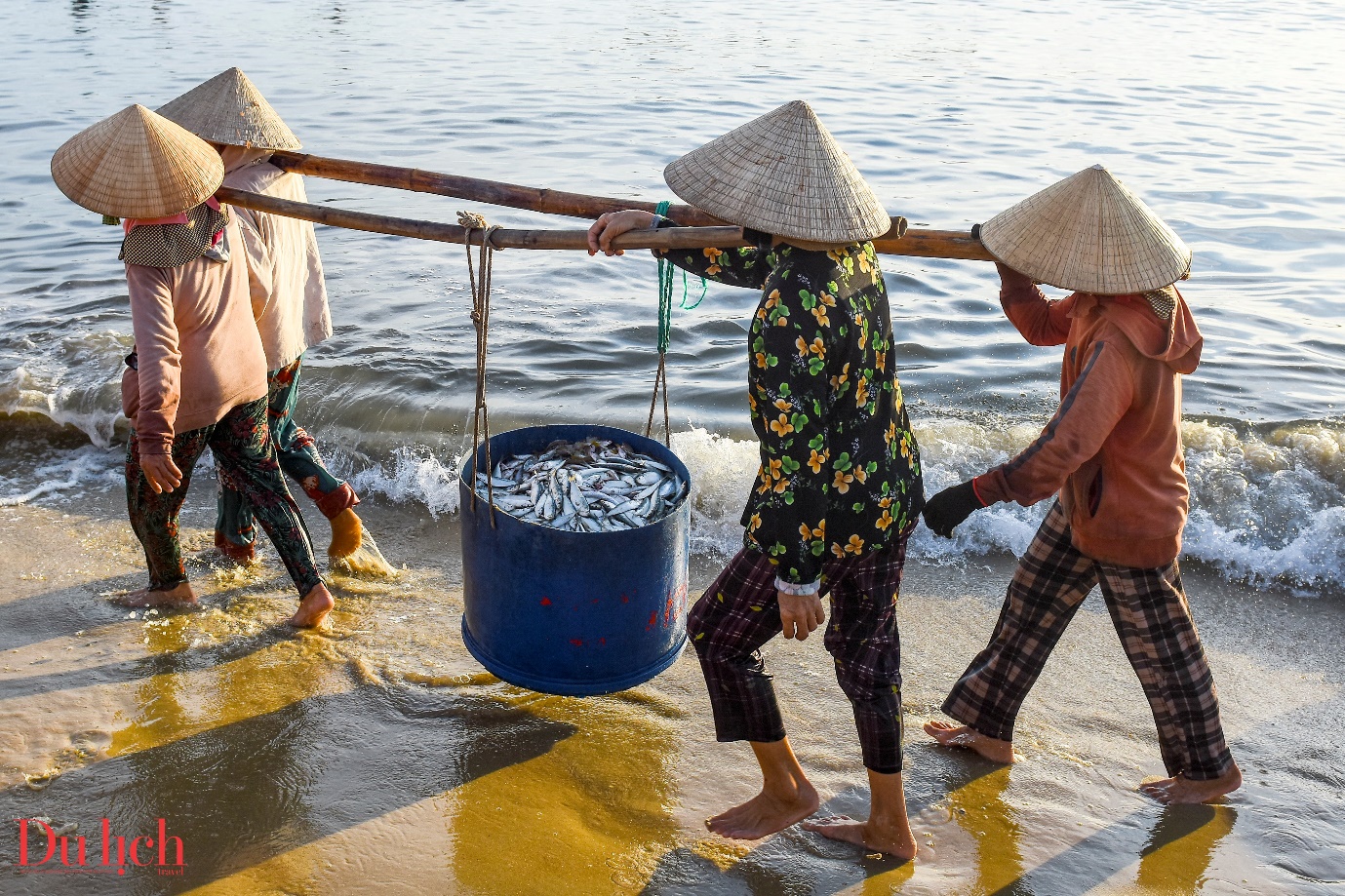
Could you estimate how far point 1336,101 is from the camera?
1566 cm

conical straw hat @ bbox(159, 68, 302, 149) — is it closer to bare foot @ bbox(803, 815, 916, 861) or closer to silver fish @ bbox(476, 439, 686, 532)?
silver fish @ bbox(476, 439, 686, 532)

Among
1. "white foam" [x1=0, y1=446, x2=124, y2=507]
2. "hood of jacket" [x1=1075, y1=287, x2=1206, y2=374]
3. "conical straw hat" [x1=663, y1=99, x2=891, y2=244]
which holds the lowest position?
"white foam" [x1=0, y1=446, x2=124, y2=507]

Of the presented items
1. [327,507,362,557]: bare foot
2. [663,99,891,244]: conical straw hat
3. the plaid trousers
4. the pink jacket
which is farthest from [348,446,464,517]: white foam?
[663,99,891,244]: conical straw hat

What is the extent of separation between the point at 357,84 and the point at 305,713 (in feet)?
45.2

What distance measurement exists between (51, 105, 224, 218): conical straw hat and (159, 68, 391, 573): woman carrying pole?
452mm

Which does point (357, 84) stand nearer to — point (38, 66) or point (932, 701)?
point (38, 66)

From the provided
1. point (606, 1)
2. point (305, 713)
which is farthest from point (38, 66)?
point (305, 713)

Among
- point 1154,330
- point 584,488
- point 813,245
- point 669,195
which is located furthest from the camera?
point 669,195

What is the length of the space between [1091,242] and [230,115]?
3.18 meters

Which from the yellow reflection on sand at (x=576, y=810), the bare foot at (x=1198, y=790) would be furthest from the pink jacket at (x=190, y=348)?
the bare foot at (x=1198, y=790)

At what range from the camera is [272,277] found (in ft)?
14.6

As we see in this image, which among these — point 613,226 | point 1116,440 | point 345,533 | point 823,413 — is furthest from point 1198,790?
point 345,533

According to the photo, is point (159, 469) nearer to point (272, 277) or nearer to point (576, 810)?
point (272, 277)

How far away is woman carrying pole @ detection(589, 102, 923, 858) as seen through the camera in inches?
114
